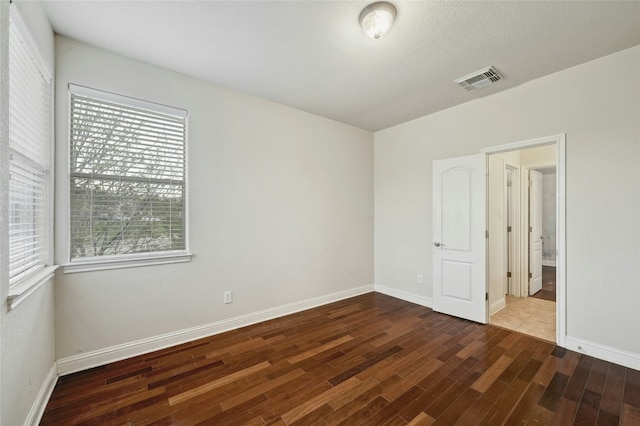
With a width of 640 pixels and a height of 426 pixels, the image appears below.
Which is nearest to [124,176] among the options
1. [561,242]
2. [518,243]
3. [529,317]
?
[561,242]

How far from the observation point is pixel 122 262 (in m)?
2.45

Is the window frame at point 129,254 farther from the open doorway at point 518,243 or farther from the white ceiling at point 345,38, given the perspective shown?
the open doorway at point 518,243

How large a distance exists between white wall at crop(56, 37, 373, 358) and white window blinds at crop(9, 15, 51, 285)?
0.49 feet

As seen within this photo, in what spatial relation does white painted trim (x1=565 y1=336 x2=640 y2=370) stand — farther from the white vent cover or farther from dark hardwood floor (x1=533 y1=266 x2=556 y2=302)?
the white vent cover

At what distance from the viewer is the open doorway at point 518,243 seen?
350 cm

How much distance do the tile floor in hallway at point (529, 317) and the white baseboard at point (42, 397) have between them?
168 inches

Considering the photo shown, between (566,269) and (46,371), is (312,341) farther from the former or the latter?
(566,269)

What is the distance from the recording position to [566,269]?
2691mm

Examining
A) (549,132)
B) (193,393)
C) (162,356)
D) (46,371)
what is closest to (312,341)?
(193,393)

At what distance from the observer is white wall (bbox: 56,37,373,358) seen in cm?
233

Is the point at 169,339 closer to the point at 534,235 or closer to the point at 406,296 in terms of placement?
the point at 406,296

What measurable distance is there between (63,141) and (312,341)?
291cm

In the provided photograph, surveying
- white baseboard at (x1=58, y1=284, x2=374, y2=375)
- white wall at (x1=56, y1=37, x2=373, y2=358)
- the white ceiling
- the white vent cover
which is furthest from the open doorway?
white baseboard at (x1=58, y1=284, x2=374, y2=375)

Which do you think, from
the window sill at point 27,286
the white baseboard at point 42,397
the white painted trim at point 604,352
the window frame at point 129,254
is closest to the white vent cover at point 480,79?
the white painted trim at point 604,352
